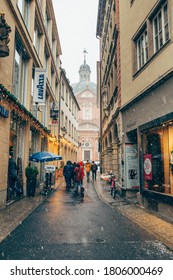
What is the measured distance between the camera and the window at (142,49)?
9042 millimetres

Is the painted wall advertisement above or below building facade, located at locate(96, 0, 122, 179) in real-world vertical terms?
below

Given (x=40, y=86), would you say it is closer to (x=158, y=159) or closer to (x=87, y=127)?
(x=158, y=159)

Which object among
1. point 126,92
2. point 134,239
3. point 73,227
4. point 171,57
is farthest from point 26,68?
point 134,239

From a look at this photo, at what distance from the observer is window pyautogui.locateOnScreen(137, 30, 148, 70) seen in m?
9.04

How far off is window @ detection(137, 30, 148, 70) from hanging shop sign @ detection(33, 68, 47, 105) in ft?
18.9

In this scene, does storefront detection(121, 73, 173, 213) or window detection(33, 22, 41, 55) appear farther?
window detection(33, 22, 41, 55)

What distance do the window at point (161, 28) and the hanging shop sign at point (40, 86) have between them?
7.03 m

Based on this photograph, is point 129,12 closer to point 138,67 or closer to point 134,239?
point 138,67

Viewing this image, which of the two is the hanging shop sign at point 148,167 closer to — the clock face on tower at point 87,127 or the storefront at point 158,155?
the storefront at point 158,155

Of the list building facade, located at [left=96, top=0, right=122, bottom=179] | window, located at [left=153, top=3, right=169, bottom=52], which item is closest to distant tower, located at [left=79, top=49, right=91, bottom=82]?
building facade, located at [left=96, top=0, right=122, bottom=179]

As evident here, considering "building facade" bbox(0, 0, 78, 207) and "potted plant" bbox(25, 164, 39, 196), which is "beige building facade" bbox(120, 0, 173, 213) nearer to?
"potted plant" bbox(25, 164, 39, 196)

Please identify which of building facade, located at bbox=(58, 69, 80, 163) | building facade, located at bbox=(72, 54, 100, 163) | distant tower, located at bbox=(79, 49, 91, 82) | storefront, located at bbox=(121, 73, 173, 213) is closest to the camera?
storefront, located at bbox=(121, 73, 173, 213)

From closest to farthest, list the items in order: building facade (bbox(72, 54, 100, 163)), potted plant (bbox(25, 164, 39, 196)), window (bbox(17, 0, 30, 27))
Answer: potted plant (bbox(25, 164, 39, 196)) < window (bbox(17, 0, 30, 27)) < building facade (bbox(72, 54, 100, 163))

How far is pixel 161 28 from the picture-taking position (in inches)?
303
